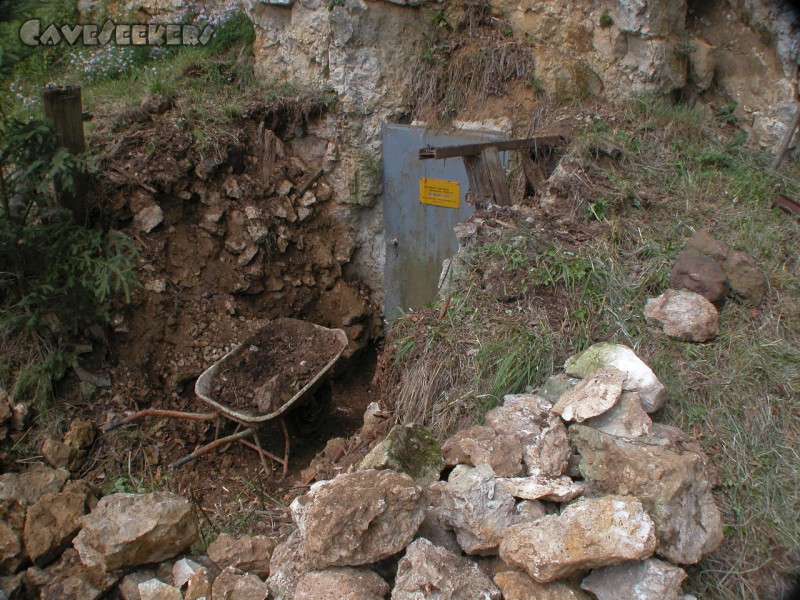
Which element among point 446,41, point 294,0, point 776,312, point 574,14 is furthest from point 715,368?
point 294,0

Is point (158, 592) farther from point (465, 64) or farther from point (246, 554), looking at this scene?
point (465, 64)

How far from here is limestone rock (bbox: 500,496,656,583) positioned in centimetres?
201

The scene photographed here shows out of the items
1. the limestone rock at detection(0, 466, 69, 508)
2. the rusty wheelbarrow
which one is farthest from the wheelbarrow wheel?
the limestone rock at detection(0, 466, 69, 508)

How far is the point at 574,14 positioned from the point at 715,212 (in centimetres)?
209

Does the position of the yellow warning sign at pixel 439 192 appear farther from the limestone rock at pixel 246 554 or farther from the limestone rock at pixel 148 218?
the limestone rock at pixel 246 554

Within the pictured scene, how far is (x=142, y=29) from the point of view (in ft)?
21.3

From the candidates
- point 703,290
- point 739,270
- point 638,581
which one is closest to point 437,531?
point 638,581

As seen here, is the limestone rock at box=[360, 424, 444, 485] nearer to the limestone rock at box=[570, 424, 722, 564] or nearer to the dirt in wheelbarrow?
the limestone rock at box=[570, 424, 722, 564]

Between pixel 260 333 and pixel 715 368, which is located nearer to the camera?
pixel 715 368

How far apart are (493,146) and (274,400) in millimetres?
2230

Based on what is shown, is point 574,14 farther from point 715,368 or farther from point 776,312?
point 715,368

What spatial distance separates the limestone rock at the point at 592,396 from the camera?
2698 mm

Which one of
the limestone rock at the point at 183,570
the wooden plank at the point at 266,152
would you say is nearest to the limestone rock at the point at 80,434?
the limestone rock at the point at 183,570

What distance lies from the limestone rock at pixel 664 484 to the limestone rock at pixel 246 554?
4.60 ft
